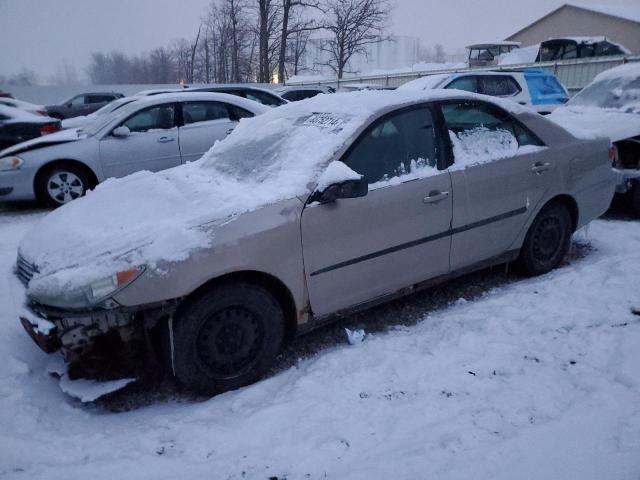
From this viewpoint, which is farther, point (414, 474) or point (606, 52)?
point (606, 52)

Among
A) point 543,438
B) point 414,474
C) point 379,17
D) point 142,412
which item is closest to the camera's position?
point 414,474

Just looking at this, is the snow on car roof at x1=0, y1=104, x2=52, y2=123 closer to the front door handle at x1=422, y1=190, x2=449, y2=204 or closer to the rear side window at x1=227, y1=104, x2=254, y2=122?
the rear side window at x1=227, y1=104, x2=254, y2=122

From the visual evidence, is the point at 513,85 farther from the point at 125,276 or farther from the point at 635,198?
the point at 125,276

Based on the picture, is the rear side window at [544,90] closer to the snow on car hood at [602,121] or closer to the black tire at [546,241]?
the snow on car hood at [602,121]

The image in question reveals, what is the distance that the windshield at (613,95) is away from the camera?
21.3 feet

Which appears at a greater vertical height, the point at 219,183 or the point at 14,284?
the point at 219,183

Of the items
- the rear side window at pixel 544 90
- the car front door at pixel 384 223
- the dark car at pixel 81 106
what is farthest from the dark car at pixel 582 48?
the car front door at pixel 384 223

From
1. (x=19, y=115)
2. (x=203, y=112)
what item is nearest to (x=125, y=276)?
(x=203, y=112)

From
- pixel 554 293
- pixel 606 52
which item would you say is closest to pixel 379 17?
pixel 606 52

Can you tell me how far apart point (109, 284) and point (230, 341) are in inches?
28.9

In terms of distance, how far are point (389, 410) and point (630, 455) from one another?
1.08 m

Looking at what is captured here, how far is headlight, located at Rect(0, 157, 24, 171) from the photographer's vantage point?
6371 millimetres

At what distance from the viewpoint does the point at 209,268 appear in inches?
99.0

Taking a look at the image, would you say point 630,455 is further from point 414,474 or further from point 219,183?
point 219,183
